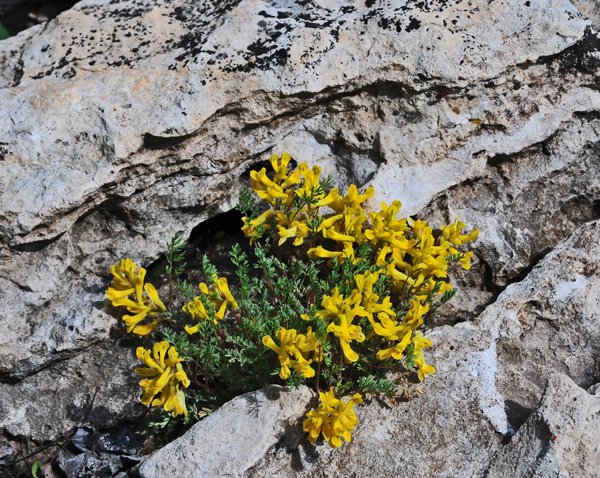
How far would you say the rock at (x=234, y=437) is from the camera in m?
2.81

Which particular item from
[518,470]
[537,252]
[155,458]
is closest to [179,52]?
[155,458]

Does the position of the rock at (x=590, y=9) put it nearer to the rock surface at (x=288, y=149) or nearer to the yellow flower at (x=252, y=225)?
the rock surface at (x=288, y=149)

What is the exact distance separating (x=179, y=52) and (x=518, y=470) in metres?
3.23

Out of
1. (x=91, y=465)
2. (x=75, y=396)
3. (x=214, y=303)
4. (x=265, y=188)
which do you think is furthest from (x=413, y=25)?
(x=91, y=465)

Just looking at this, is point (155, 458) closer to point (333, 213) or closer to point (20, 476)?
point (20, 476)

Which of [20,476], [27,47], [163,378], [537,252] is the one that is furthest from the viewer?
[27,47]

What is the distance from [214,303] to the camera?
3129 millimetres

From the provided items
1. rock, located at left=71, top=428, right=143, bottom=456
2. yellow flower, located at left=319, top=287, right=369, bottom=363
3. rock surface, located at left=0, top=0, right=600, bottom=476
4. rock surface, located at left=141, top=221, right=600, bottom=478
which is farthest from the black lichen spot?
rock, located at left=71, top=428, right=143, bottom=456

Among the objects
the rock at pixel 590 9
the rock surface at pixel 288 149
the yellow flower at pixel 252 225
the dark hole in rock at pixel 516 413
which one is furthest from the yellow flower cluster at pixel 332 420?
the rock at pixel 590 9

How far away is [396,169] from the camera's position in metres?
3.67

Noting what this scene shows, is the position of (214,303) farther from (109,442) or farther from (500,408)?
(500,408)

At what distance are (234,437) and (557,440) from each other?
1616 millimetres

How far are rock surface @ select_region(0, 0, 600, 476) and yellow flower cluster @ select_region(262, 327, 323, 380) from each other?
84cm

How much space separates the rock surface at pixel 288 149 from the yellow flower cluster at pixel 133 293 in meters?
0.39
